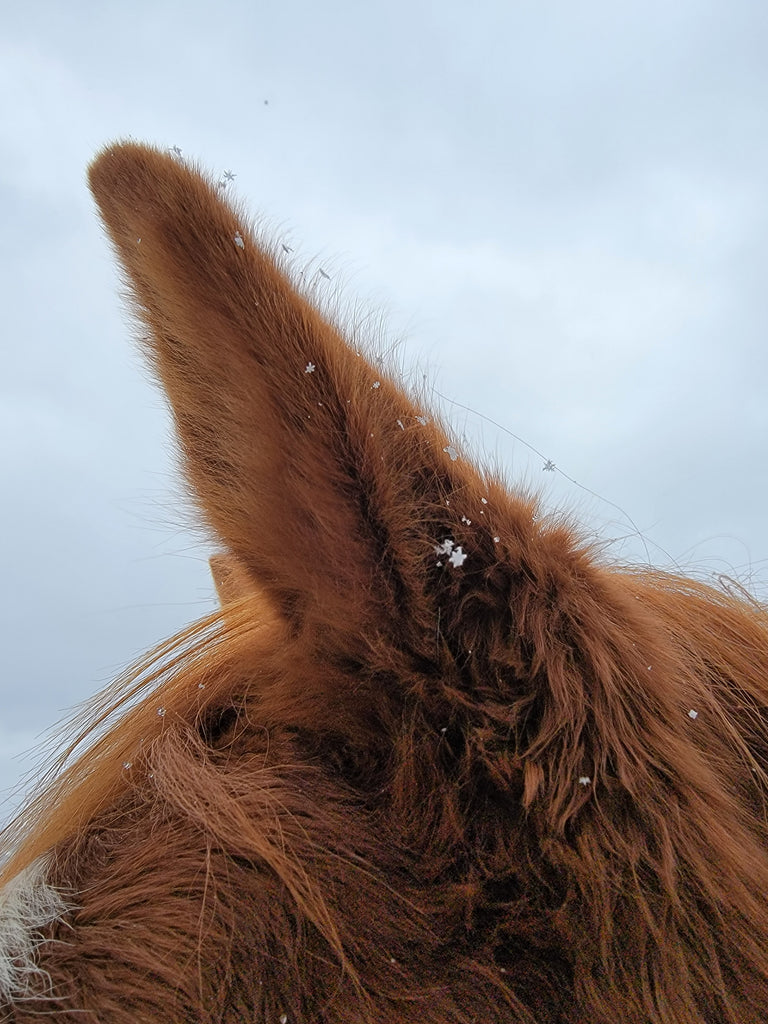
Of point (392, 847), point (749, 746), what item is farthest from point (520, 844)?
point (749, 746)

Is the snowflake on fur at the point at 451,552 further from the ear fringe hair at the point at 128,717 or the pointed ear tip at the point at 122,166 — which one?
the pointed ear tip at the point at 122,166

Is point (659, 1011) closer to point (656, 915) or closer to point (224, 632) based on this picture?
point (656, 915)

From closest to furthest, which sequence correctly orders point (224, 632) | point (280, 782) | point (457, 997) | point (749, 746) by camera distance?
point (457, 997)
point (280, 782)
point (749, 746)
point (224, 632)

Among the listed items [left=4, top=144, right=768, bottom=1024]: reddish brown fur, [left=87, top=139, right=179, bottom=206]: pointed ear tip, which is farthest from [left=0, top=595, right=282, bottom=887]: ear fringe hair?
[left=87, top=139, right=179, bottom=206]: pointed ear tip

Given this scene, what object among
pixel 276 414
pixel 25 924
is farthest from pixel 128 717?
pixel 276 414

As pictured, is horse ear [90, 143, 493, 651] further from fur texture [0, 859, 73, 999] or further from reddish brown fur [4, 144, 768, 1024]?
fur texture [0, 859, 73, 999]

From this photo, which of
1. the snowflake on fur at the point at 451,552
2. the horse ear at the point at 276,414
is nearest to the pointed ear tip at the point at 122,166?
the horse ear at the point at 276,414

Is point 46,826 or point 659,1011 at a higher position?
point 46,826
